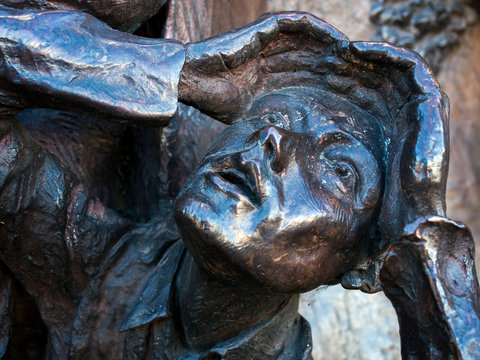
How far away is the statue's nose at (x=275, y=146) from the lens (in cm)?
85

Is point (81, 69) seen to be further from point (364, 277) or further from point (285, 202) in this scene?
point (364, 277)

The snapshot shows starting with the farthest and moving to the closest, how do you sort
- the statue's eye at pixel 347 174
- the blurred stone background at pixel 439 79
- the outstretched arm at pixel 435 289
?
1. the blurred stone background at pixel 439 79
2. the statue's eye at pixel 347 174
3. the outstretched arm at pixel 435 289

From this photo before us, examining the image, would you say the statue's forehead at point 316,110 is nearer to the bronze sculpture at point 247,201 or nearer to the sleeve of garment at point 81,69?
the bronze sculpture at point 247,201

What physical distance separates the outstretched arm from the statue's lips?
8.2 inches

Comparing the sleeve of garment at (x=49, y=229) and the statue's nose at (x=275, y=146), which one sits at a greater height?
the statue's nose at (x=275, y=146)

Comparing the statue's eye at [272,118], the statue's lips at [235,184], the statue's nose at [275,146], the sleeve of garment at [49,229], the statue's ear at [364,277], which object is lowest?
A: the sleeve of garment at [49,229]

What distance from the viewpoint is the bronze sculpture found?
2.70 feet

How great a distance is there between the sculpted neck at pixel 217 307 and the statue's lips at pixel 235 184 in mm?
163

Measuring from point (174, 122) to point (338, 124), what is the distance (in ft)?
1.39

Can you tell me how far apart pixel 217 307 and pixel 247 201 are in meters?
0.24

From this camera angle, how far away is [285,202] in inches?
33.1

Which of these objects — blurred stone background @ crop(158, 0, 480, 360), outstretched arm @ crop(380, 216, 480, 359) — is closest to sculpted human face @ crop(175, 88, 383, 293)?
outstretched arm @ crop(380, 216, 480, 359)

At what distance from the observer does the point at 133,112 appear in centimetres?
85

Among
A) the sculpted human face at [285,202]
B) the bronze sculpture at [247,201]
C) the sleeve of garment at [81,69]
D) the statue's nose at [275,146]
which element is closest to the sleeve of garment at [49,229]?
the bronze sculpture at [247,201]
